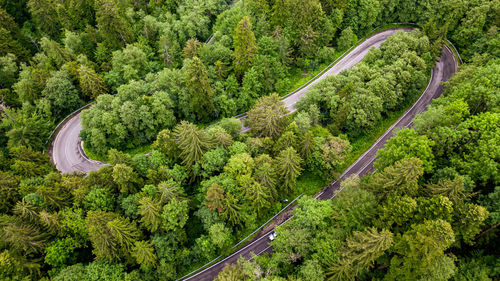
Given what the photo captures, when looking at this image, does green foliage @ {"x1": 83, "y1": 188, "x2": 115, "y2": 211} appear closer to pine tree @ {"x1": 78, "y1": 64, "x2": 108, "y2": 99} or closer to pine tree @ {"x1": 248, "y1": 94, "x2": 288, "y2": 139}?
pine tree @ {"x1": 248, "y1": 94, "x2": 288, "y2": 139}

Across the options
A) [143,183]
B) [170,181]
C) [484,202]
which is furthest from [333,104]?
[143,183]

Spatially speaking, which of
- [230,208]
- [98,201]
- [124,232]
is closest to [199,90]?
[230,208]

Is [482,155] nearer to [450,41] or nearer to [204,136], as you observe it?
[204,136]

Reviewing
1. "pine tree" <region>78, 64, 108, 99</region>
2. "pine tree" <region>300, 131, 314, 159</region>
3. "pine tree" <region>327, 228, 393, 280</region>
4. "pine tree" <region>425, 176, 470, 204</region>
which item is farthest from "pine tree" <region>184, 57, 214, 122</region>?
"pine tree" <region>425, 176, 470, 204</region>

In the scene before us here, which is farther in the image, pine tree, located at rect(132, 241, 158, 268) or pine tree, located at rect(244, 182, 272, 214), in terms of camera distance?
pine tree, located at rect(244, 182, 272, 214)

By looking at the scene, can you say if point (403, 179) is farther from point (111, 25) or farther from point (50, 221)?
point (111, 25)

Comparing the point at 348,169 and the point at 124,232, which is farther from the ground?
the point at 124,232
